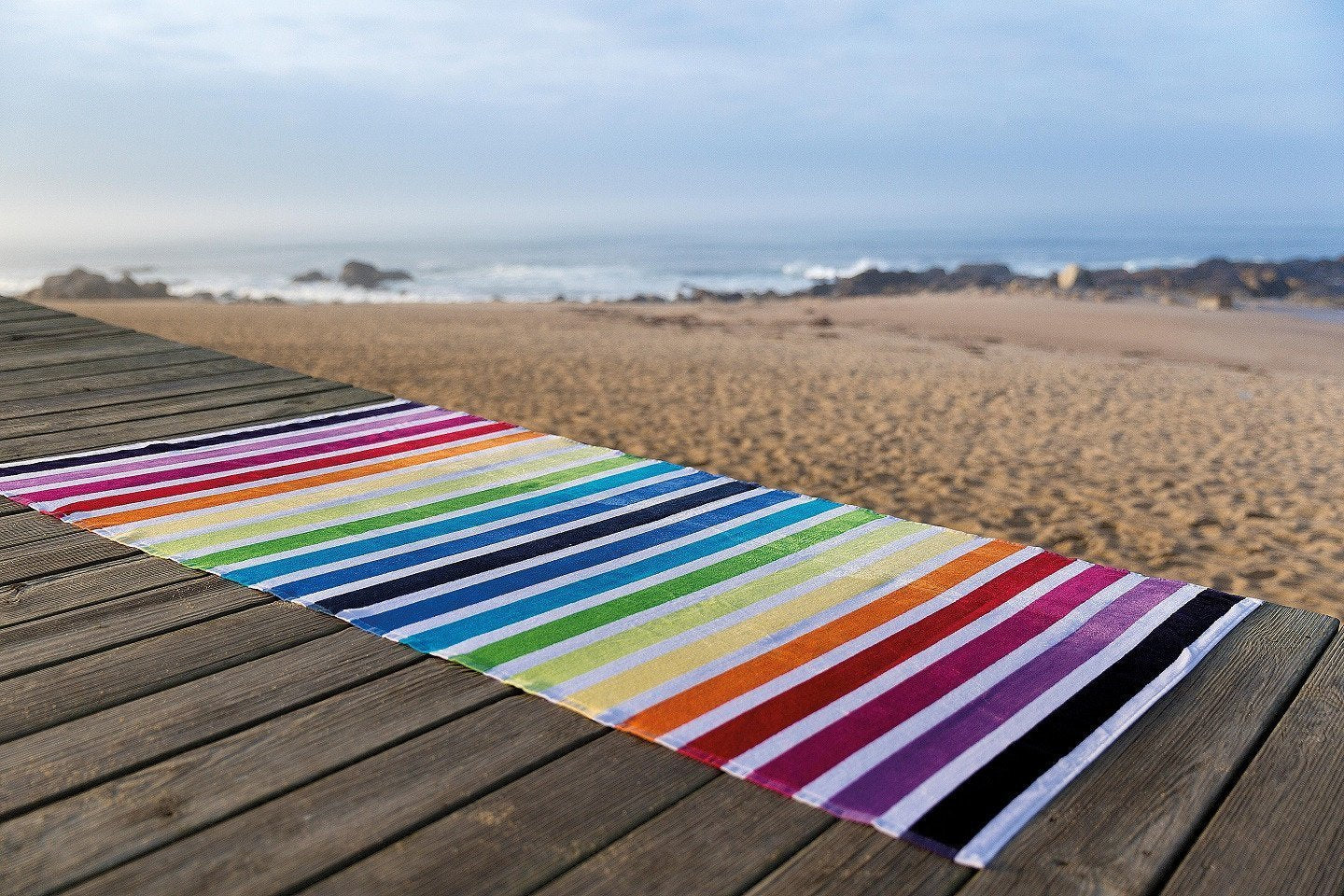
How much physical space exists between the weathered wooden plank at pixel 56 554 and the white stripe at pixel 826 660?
132 centimetres

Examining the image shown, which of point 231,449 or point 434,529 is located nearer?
point 434,529

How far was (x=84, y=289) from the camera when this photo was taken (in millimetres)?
25422

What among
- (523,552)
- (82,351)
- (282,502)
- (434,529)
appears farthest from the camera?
(82,351)

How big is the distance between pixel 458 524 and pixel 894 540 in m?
1.03

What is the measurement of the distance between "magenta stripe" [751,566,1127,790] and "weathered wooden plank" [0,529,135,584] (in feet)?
4.89

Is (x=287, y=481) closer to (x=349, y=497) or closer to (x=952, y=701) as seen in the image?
(x=349, y=497)

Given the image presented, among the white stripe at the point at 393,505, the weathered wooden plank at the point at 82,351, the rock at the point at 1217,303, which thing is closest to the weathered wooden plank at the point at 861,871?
the white stripe at the point at 393,505

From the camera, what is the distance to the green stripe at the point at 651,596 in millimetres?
1621

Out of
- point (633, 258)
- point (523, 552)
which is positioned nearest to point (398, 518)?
point (523, 552)

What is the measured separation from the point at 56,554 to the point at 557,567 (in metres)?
1.05

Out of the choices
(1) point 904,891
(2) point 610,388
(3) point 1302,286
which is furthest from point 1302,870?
(3) point 1302,286

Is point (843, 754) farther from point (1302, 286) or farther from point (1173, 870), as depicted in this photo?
point (1302, 286)

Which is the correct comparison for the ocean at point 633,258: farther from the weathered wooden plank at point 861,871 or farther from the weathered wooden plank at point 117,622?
the weathered wooden plank at point 861,871

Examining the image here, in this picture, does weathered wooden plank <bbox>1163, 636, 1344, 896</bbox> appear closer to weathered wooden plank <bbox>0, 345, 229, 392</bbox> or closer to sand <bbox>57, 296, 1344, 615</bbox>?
sand <bbox>57, 296, 1344, 615</bbox>
